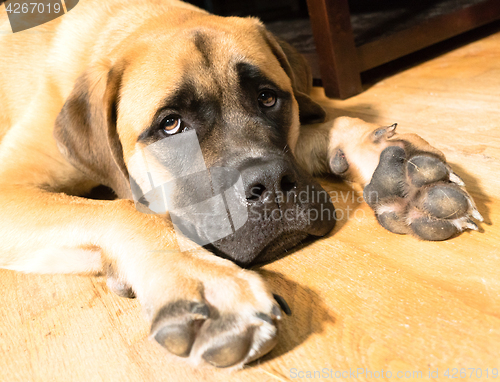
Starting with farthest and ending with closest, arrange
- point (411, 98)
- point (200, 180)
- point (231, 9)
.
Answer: point (231, 9), point (411, 98), point (200, 180)

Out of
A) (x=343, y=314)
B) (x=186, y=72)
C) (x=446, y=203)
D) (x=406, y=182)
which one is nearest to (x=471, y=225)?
(x=446, y=203)

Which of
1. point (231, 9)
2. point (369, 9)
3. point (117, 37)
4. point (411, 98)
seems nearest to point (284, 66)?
point (117, 37)

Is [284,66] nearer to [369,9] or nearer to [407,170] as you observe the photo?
[407,170]

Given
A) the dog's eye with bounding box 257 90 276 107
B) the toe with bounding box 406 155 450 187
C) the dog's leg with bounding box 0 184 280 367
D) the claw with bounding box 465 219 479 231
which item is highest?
the dog's eye with bounding box 257 90 276 107

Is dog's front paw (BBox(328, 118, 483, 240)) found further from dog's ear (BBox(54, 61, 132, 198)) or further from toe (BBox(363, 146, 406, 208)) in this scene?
dog's ear (BBox(54, 61, 132, 198))

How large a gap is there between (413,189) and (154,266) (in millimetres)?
852

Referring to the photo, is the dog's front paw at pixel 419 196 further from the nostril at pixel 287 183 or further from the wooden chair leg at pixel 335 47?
the wooden chair leg at pixel 335 47

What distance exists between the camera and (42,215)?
1.51 m

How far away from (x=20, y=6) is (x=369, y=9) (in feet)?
11.3

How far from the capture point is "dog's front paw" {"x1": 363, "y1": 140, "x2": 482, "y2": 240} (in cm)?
129

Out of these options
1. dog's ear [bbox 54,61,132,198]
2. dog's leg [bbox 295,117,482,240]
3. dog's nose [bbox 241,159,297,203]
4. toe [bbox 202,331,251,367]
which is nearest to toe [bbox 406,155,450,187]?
dog's leg [bbox 295,117,482,240]

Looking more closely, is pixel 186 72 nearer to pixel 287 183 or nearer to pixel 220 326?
pixel 287 183

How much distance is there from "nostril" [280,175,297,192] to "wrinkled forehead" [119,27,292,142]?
16.2 inches

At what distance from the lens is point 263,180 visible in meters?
1.27
